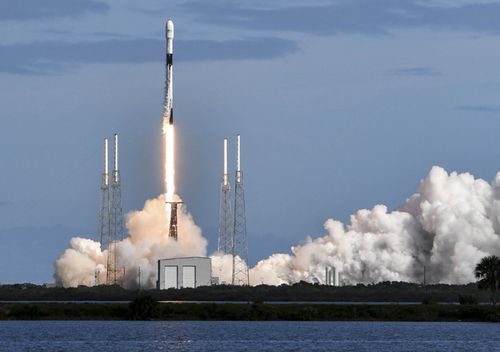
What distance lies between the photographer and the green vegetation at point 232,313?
193375mm

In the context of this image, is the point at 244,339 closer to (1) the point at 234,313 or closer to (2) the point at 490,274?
(1) the point at 234,313

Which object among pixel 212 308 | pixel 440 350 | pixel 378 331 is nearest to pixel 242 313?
pixel 212 308

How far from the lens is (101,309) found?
19338 centimetres

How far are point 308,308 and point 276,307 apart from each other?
13.7 ft

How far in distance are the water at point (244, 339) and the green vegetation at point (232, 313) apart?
1.54 metres

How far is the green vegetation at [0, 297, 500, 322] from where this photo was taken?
634 ft

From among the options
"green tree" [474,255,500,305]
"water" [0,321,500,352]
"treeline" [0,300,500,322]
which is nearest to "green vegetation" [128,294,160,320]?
"treeline" [0,300,500,322]

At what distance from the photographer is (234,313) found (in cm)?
19588

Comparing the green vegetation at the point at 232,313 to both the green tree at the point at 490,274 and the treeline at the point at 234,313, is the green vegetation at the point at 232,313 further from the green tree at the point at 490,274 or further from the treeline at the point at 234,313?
the green tree at the point at 490,274

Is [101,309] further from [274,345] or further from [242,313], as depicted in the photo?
[274,345]

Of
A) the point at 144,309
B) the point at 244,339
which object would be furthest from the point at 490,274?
A: the point at 144,309

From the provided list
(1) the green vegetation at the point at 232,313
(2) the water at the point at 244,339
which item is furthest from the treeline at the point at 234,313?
(2) the water at the point at 244,339

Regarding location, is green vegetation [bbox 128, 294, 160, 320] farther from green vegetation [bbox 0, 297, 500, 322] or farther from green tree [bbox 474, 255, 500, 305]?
green tree [bbox 474, 255, 500, 305]

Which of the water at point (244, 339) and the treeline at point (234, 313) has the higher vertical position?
the treeline at point (234, 313)
